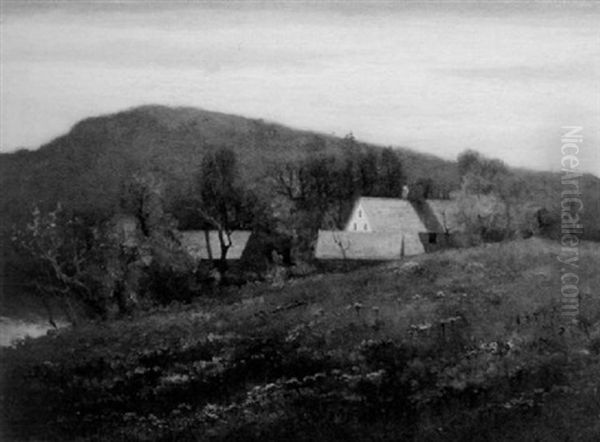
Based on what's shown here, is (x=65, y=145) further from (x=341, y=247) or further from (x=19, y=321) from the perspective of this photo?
(x=341, y=247)

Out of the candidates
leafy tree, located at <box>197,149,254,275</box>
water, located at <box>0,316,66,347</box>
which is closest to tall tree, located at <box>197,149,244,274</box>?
Answer: leafy tree, located at <box>197,149,254,275</box>

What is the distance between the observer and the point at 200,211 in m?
4.53

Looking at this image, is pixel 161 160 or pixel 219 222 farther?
pixel 161 160

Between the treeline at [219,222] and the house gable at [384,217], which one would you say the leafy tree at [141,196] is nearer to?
the treeline at [219,222]

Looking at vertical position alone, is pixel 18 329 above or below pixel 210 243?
below

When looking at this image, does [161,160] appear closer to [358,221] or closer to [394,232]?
[358,221]

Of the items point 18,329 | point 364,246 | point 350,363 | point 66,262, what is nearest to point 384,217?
point 364,246

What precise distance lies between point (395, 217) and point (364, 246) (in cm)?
18

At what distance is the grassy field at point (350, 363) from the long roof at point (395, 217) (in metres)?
0.16

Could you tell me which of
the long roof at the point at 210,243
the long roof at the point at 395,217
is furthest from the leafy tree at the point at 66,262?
the long roof at the point at 395,217

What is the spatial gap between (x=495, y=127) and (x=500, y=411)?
119 centimetres

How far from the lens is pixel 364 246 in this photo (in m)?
4.45

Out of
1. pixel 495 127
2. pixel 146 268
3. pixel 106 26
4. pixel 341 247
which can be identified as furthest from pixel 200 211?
pixel 495 127

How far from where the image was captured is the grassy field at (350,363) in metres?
4.33
